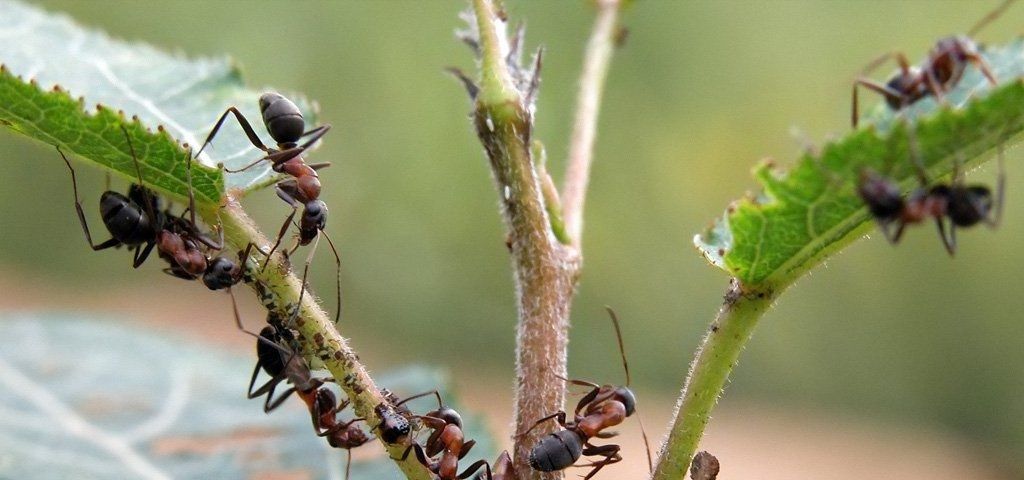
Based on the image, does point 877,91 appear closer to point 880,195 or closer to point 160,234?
point 880,195

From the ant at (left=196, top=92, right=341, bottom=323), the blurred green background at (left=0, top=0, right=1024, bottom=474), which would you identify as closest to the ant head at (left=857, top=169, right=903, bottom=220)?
the ant at (left=196, top=92, right=341, bottom=323)

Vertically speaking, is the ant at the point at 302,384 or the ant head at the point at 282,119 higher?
the ant head at the point at 282,119

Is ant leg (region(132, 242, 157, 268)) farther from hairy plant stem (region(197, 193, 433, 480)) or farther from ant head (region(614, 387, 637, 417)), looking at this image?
ant head (region(614, 387, 637, 417))

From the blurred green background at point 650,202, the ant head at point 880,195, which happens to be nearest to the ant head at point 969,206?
the ant head at point 880,195

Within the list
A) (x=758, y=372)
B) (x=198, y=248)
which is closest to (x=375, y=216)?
(x=758, y=372)

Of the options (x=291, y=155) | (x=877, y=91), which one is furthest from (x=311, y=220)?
Result: (x=877, y=91)

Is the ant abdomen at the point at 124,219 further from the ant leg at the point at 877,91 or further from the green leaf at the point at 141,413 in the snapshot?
the ant leg at the point at 877,91
